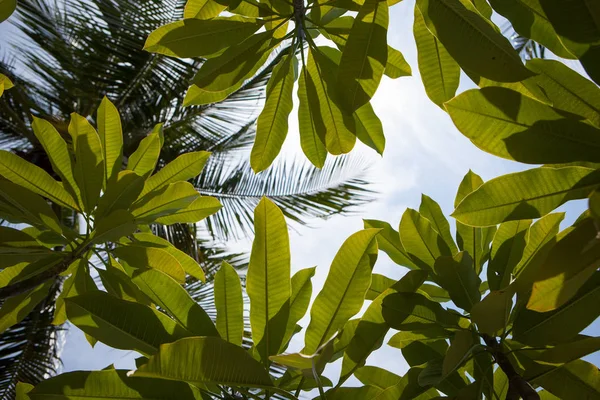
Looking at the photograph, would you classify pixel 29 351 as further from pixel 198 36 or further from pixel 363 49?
pixel 363 49

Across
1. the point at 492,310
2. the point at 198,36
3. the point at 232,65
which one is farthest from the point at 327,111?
the point at 492,310

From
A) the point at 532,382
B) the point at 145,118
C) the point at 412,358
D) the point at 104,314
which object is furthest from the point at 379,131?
the point at 145,118

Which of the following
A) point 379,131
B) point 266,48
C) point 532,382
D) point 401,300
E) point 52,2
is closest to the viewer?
point 532,382

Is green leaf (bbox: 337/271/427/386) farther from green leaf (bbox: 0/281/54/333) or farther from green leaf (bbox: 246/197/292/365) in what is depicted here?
green leaf (bbox: 0/281/54/333)

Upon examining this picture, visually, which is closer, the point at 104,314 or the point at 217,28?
the point at 104,314

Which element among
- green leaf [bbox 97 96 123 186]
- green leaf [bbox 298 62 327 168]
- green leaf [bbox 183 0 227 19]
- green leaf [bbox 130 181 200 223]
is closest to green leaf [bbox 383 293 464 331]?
green leaf [bbox 298 62 327 168]

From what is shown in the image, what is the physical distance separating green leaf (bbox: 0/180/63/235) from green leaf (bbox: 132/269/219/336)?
0.38m

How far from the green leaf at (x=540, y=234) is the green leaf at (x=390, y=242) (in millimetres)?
294

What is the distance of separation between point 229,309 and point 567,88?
0.87m

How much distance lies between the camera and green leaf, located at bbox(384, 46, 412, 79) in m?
1.51

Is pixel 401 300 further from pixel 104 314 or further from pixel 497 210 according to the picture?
pixel 104 314

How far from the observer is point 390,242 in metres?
1.55

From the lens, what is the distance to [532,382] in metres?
1.14

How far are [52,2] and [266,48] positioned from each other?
4.76 metres
